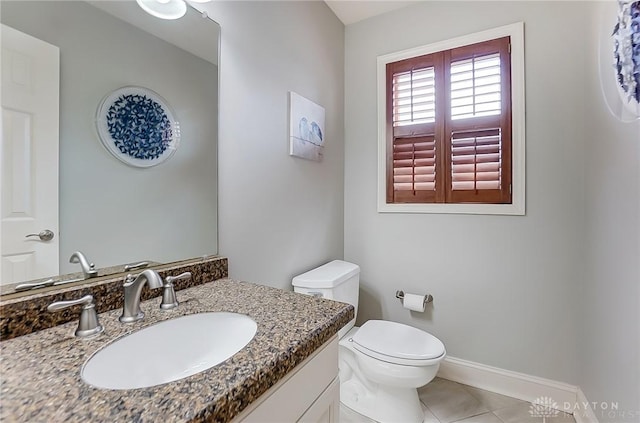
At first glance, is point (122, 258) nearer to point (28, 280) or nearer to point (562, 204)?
point (28, 280)

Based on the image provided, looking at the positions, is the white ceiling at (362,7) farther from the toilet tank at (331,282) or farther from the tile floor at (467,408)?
the tile floor at (467,408)

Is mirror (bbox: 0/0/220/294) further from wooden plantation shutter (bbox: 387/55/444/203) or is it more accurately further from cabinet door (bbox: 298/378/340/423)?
wooden plantation shutter (bbox: 387/55/444/203)

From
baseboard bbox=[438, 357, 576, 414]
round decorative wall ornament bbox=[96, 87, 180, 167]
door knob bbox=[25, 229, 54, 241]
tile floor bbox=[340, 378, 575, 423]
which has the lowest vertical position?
tile floor bbox=[340, 378, 575, 423]

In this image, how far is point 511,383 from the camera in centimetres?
174

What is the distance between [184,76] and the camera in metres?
1.14

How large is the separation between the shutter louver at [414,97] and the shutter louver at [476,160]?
10.6 inches

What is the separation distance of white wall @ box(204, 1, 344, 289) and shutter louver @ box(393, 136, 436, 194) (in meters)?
0.47

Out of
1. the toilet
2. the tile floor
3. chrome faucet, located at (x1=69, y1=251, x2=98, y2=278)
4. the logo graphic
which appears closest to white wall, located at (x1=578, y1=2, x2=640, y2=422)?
the logo graphic

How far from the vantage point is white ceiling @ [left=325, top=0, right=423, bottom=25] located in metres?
2.00

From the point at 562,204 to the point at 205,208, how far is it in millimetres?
1897

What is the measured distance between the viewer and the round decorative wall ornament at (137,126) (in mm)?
920

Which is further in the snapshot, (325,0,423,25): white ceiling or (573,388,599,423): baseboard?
(325,0,423,25): white ceiling

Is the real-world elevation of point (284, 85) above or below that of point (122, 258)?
above

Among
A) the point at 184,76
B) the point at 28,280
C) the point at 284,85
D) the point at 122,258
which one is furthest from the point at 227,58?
the point at 28,280
